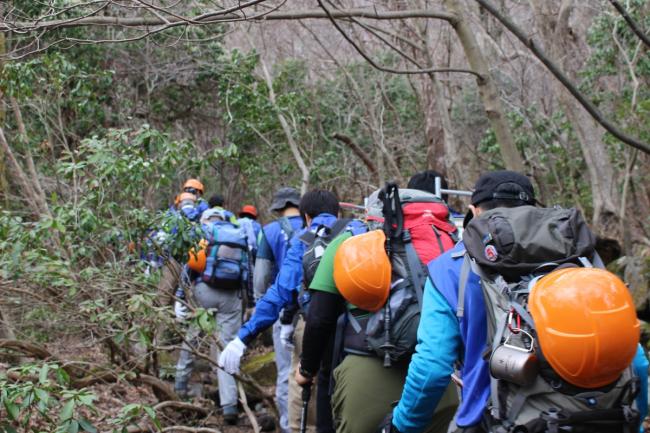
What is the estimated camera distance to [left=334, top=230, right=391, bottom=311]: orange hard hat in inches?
133

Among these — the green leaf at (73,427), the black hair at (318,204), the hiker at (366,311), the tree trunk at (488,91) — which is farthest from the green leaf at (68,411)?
the tree trunk at (488,91)

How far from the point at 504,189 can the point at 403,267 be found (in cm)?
74

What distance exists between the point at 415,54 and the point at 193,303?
253 inches

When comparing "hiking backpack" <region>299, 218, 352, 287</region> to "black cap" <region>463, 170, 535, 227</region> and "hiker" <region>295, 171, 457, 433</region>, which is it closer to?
"hiker" <region>295, 171, 457, 433</region>

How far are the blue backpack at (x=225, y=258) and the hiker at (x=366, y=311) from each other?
338 centimetres

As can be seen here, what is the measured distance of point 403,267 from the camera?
3.52 metres

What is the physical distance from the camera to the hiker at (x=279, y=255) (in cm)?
625

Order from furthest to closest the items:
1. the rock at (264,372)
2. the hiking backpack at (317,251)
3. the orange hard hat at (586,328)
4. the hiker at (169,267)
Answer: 1. the rock at (264,372)
2. the hiker at (169,267)
3. the hiking backpack at (317,251)
4. the orange hard hat at (586,328)

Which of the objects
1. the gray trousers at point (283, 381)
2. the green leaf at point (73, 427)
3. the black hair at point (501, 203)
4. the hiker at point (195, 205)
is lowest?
the gray trousers at point (283, 381)

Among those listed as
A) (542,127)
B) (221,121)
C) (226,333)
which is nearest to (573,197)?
(542,127)

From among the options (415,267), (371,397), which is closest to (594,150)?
(415,267)

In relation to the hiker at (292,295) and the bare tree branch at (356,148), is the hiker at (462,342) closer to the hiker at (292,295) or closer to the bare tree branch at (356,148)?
the hiker at (292,295)

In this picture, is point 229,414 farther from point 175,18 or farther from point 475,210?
point 475,210

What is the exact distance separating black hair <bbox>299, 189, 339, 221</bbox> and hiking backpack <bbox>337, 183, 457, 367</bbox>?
160 cm
